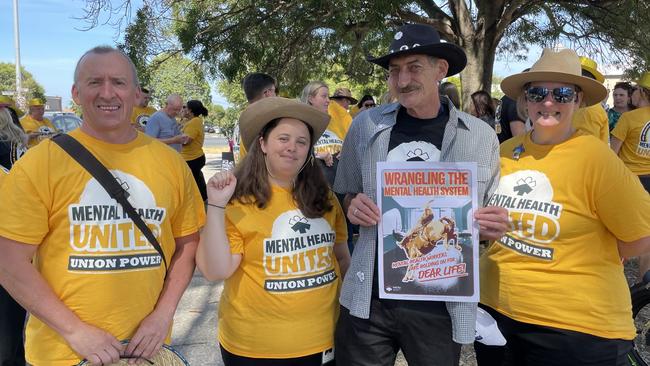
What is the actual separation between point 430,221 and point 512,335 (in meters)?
0.77

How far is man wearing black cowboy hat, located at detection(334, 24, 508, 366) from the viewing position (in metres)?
2.09

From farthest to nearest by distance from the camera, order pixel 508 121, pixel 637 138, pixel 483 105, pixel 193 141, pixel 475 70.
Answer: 1. pixel 193 141
2. pixel 475 70
3. pixel 483 105
4. pixel 637 138
5. pixel 508 121

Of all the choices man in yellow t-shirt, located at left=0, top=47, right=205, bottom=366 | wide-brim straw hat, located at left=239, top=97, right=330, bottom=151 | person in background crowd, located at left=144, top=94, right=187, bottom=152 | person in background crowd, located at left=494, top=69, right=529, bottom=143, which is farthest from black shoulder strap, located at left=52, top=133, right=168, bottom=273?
person in background crowd, located at left=144, top=94, right=187, bottom=152

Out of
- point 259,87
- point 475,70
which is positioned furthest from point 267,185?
point 475,70

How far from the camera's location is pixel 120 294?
6.11 feet

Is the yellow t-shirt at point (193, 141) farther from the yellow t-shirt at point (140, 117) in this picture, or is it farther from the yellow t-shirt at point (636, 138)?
the yellow t-shirt at point (636, 138)

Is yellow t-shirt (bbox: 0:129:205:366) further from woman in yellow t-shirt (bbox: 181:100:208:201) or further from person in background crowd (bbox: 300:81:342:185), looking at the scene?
woman in yellow t-shirt (bbox: 181:100:208:201)

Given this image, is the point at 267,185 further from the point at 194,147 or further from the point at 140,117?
the point at 140,117

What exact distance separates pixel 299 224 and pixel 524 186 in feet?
3.39

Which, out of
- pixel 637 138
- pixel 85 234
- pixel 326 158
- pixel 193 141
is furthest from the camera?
pixel 193 141

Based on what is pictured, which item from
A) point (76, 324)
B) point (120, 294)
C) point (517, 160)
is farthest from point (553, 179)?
point (76, 324)

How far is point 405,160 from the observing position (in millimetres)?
2156

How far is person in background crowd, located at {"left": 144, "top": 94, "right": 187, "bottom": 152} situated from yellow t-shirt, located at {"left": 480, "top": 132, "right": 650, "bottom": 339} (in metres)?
6.58

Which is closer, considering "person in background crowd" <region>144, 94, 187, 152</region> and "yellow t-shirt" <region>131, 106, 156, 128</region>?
"person in background crowd" <region>144, 94, 187, 152</region>
